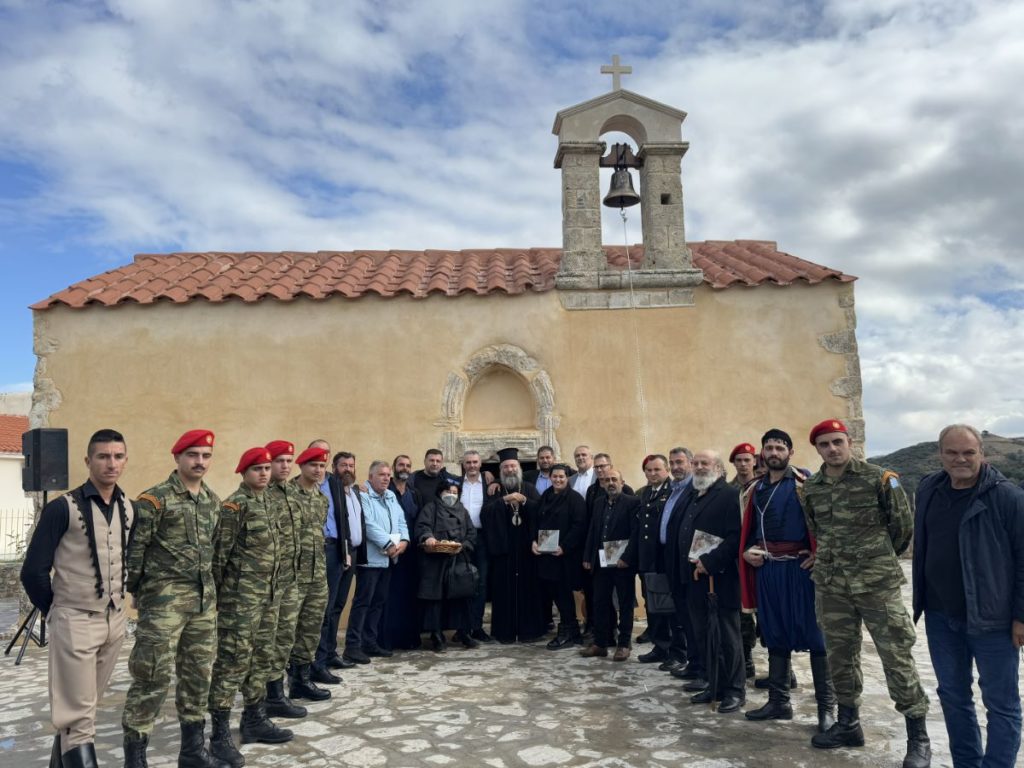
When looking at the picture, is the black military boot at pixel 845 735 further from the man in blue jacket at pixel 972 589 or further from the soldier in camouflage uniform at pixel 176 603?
the soldier in camouflage uniform at pixel 176 603

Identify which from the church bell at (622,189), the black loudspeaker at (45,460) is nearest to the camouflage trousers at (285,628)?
the black loudspeaker at (45,460)

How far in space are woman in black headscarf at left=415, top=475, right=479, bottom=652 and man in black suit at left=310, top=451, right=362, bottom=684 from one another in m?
0.76

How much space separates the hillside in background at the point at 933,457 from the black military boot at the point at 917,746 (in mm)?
15779

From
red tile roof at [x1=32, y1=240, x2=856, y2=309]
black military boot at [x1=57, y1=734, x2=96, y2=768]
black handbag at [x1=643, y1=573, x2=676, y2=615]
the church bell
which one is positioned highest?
the church bell

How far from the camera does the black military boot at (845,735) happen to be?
4250 millimetres

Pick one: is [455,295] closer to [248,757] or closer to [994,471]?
[248,757]

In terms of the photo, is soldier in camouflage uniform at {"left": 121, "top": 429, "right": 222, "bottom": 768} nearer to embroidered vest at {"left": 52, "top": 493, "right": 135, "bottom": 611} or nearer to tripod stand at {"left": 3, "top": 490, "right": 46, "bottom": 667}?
embroidered vest at {"left": 52, "top": 493, "right": 135, "bottom": 611}

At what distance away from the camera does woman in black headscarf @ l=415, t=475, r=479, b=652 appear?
23.2 ft

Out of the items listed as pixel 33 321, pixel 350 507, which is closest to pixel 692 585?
pixel 350 507

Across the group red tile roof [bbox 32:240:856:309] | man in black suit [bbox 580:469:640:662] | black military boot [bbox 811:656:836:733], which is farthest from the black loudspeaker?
→ black military boot [bbox 811:656:836:733]

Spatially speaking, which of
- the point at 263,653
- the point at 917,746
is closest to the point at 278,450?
the point at 263,653

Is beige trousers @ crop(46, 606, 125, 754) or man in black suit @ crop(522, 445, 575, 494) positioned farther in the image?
man in black suit @ crop(522, 445, 575, 494)

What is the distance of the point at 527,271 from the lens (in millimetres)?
9422

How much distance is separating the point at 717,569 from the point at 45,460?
6.48m
